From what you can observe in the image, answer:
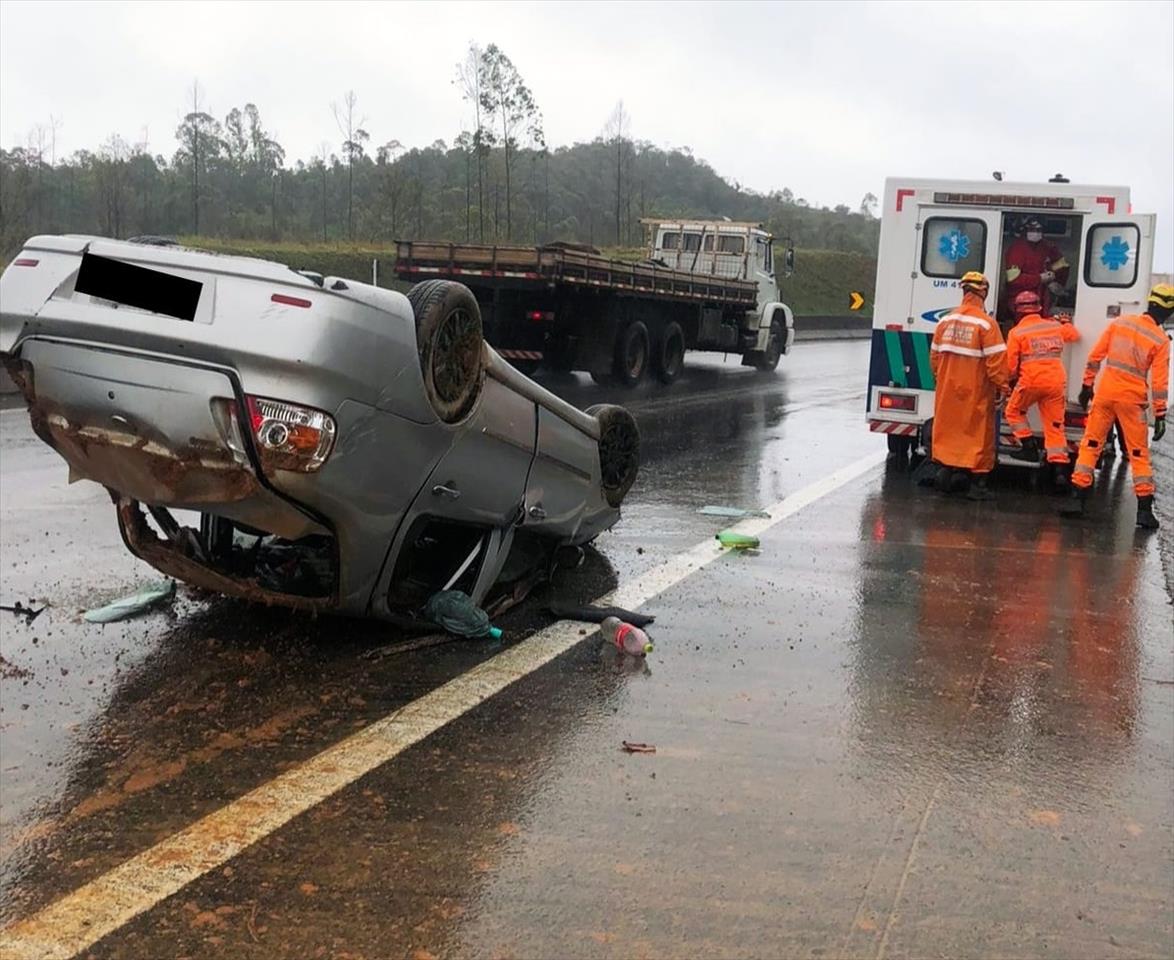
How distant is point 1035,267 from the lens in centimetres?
1130

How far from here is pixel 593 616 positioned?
18.0 feet

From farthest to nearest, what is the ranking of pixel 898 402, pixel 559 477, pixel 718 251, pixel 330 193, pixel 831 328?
pixel 330 193 < pixel 831 328 < pixel 718 251 < pixel 898 402 < pixel 559 477

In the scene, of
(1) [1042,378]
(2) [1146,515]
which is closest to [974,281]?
(1) [1042,378]

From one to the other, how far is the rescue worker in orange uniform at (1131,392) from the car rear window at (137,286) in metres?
6.78

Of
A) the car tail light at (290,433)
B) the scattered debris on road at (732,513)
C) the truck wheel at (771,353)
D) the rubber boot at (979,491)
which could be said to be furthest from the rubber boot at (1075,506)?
the truck wheel at (771,353)

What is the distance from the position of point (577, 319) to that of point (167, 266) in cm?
1295

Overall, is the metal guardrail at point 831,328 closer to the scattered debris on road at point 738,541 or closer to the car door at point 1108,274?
the car door at point 1108,274

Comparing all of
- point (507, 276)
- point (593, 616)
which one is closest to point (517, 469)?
point (593, 616)

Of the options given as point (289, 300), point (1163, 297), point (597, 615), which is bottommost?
point (597, 615)

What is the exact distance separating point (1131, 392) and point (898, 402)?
2.13 metres

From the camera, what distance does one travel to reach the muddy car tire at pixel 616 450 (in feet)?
21.5

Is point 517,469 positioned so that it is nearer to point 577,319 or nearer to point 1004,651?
point 1004,651

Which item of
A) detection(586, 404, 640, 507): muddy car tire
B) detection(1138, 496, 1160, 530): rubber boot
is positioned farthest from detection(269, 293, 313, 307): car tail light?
detection(1138, 496, 1160, 530): rubber boot

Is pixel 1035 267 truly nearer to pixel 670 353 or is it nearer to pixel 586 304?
pixel 586 304
